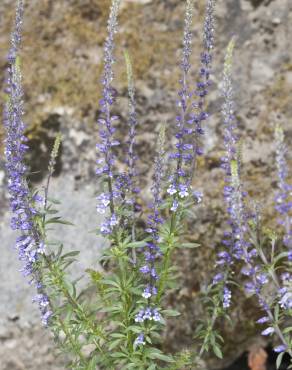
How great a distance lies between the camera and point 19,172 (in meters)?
4.29

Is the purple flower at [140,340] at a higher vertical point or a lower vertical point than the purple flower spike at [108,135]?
lower

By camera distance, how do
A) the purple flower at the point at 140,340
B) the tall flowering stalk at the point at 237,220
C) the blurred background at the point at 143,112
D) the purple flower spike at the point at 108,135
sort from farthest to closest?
1. the blurred background at the point at 143,112
2. the purple flower at the point at 140,340
3. the purple flower spike at the point at 108,135
4. the tall flowering stalk at the point at 237,220

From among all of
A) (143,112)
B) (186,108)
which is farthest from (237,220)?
(143,112)

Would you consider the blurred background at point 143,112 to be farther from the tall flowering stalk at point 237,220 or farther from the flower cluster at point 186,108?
the flower cluster at point 186,108

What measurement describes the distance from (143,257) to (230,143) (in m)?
1.10

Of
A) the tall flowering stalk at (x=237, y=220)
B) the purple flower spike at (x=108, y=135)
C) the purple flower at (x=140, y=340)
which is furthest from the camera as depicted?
the purple flower at (x=140, y=340)

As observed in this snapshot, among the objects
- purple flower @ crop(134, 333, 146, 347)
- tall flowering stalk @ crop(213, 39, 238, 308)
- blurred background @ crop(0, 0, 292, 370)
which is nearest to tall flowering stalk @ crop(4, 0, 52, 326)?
purple flower @ crop(134, 333, 146, 347)

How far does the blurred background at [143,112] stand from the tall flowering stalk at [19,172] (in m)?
1.46

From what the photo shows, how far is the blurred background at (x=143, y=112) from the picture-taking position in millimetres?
5977

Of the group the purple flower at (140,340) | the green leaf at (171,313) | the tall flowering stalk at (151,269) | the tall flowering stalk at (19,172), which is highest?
the tall flowering stalk at (19,172)

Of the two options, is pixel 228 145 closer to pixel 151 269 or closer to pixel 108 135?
pixel 108 135

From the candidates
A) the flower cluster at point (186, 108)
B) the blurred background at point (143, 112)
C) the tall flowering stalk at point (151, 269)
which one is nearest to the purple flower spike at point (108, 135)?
the tall flowering stalk at point (151, 269)

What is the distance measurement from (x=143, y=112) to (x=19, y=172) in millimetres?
2365

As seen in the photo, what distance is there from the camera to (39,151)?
6438 mm
